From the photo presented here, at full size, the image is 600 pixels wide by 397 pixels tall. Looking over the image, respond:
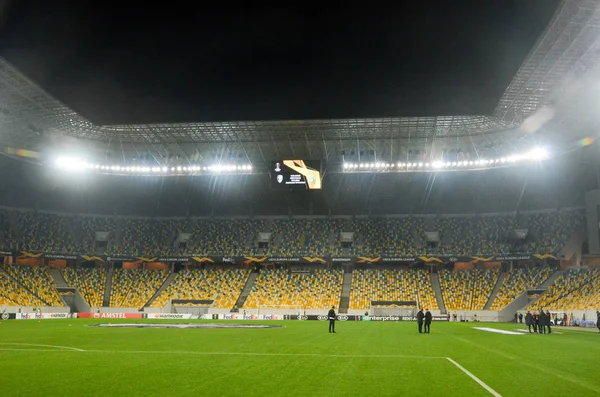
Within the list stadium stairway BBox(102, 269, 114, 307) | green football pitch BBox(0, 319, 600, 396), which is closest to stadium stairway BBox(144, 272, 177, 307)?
stadium stairway BBox(102, 269, 114, 307)

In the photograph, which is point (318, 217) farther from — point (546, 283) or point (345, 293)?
point (546, 283)

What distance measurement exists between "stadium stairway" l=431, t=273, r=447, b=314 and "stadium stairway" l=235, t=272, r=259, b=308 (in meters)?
23.3

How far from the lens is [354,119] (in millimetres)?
46875

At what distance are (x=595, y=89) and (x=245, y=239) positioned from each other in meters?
46.9

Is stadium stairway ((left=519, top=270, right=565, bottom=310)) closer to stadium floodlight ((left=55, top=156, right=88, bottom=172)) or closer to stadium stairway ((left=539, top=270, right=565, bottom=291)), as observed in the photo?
stadium stairway ((left=539, top=270, right=565, bottom=291))

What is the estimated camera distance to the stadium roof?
34750 mm

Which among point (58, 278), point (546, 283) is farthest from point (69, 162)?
point (546, 283)

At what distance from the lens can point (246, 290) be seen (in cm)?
6625

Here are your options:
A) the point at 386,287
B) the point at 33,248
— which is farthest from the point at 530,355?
the point at 33,248

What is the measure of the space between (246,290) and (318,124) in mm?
27107

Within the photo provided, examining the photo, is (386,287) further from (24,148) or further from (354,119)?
(24,148)

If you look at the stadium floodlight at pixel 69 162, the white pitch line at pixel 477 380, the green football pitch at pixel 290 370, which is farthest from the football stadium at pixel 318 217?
the white pitch line at pixel 477 380

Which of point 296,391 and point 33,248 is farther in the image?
point 33,248

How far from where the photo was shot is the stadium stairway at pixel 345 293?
60934 mm
